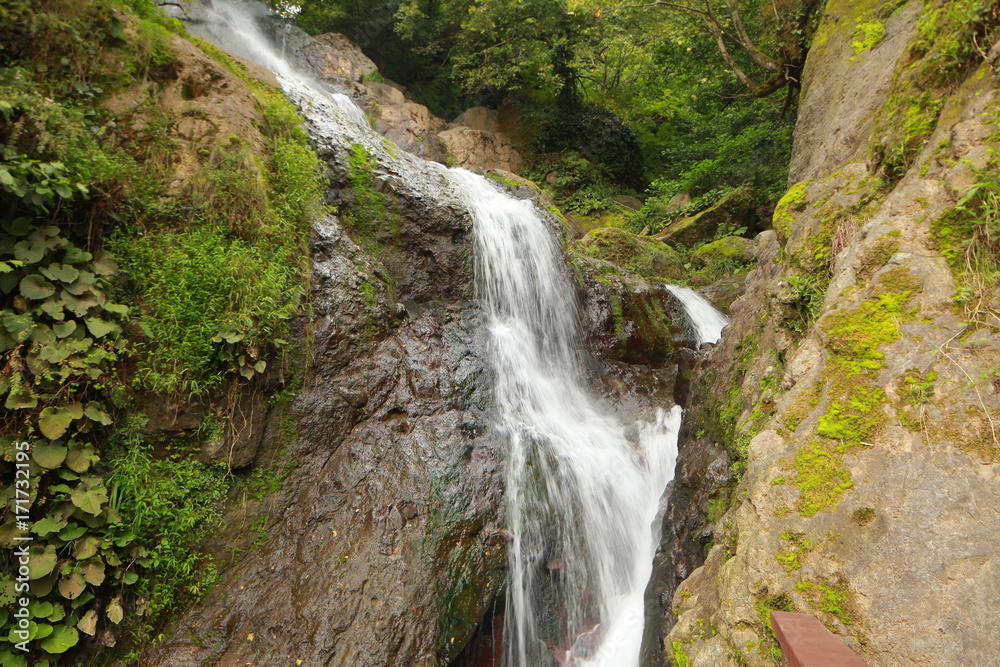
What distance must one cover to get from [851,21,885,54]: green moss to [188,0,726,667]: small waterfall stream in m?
4.84

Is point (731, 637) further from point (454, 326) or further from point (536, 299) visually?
point (536, 299)

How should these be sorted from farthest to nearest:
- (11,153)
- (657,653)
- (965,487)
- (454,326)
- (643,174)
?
(643,174) < (454,326) < (657,653) < (11,153) < (965,487)

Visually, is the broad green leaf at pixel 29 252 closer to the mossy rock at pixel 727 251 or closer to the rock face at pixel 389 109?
the rock face at pixel 389 109

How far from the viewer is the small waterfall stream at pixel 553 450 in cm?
472

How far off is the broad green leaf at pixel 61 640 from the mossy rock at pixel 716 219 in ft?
43.2

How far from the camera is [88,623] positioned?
330 centimetres

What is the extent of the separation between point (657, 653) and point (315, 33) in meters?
18.4

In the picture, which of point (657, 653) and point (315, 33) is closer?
point (657, 653)

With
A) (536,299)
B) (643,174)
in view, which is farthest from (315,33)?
(536,299)

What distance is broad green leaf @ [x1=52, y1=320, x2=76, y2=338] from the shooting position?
3.54 metres

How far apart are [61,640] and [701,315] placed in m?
9.53

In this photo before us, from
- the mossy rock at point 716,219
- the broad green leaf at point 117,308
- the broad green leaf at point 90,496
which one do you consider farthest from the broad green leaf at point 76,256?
the mossy rock at point 716,219

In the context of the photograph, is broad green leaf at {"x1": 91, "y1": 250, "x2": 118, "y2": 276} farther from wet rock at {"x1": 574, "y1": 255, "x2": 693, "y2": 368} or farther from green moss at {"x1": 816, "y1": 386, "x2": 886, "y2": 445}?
wet rock at {"x1": 574, "y1": 255, "x2": 693, "y2": 368}

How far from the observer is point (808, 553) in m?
2.30
